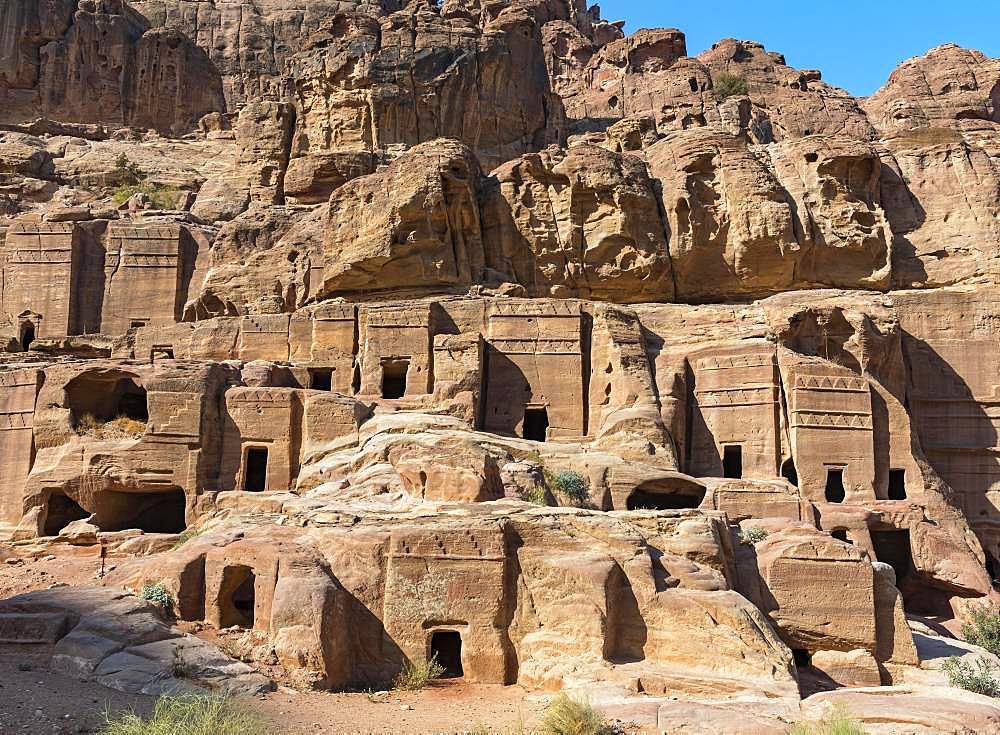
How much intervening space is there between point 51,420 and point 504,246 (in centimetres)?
1751

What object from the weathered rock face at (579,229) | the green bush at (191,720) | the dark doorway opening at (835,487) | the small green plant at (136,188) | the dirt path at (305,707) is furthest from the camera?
the small green plant at (136,188)

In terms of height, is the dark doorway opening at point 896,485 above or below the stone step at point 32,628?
above

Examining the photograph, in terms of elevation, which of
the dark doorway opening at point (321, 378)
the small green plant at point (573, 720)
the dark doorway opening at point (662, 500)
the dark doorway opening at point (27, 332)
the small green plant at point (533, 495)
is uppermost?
the dark doorway opening at point (27, 332)

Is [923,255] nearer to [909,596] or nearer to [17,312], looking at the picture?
[909,596]

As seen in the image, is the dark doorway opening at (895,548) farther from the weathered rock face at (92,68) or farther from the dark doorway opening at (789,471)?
the weathered rock face at (92,68)

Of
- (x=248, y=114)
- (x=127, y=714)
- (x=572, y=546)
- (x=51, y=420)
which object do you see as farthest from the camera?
(x=248, y=114)

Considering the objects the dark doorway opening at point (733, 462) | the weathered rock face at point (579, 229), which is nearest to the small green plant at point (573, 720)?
the dark doorway opening at point (733, 462)

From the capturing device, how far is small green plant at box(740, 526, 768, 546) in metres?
22.0

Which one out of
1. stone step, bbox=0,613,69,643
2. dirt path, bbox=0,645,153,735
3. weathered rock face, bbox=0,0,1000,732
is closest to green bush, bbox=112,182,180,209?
weathered rock face, bbox=0,0,1000,732

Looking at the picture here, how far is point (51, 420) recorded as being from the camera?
27.4 m

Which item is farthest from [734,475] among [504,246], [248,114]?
[248,114]

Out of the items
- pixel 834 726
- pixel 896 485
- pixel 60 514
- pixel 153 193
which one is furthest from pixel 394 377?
pixel 153 193

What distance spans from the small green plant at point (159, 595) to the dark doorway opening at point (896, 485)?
2158 cm

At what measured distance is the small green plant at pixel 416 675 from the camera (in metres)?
17.0
